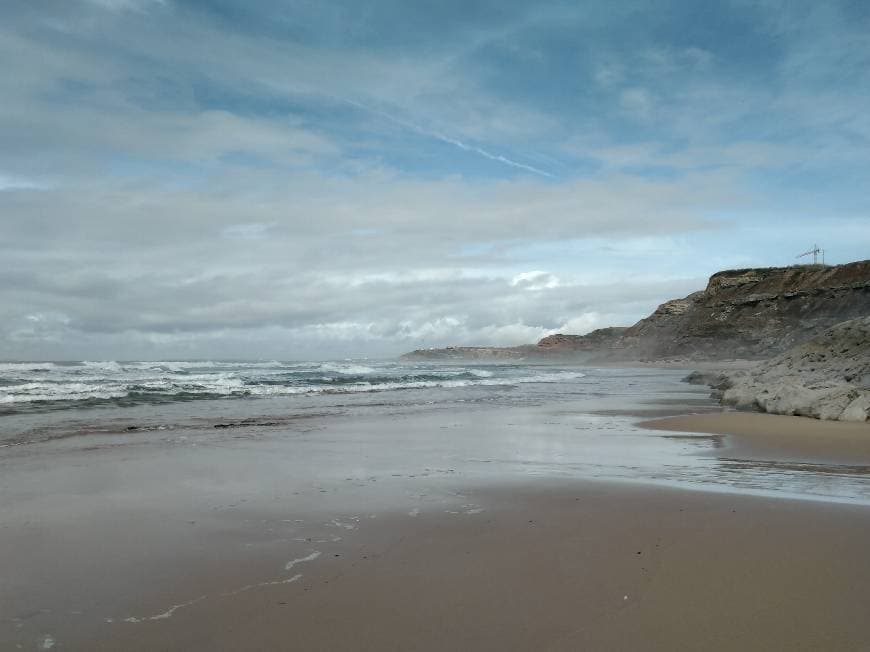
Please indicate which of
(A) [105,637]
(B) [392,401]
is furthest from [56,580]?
(B) [392,401]

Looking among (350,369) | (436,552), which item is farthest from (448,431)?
(350,369)

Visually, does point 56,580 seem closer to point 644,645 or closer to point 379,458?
point 644,645

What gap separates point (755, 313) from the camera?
2189 inches

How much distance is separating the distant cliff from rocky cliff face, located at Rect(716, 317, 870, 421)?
30864 mm

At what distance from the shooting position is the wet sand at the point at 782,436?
24.1 ft

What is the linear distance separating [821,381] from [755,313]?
159 ft

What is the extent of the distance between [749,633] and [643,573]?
73cm

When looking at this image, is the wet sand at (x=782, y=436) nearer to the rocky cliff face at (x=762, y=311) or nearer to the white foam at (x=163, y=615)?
the white foam at (x=163, y=615)

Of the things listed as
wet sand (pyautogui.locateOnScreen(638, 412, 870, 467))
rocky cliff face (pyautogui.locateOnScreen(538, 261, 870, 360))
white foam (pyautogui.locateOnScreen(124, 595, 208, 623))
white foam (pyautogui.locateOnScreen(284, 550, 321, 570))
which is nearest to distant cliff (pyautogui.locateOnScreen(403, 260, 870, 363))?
rocky cliff face (pyautogui.locateOnScreen(538, 261, 870, 360))

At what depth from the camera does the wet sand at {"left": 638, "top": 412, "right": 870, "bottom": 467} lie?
7352 mm

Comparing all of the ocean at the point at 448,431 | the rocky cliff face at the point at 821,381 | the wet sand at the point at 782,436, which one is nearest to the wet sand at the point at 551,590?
the ocean at the point at 448,431

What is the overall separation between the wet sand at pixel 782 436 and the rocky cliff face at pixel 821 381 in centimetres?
41

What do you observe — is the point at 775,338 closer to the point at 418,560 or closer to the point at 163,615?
the point at 418,560

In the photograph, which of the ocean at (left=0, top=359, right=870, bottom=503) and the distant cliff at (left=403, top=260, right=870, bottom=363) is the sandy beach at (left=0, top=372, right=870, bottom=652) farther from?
the distant cliff at (left=403, top=260, right=870, bottom=363)
